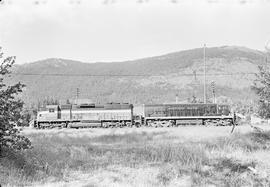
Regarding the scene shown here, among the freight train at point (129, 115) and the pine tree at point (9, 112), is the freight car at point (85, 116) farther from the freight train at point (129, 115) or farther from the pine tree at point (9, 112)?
the pine tree at point (9, 112)

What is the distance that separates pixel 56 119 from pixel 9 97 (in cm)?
3269

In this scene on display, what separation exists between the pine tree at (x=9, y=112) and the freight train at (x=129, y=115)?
31487 mm

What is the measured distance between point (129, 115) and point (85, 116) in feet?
17.7

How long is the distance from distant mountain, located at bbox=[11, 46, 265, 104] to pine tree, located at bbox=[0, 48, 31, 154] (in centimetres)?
9777

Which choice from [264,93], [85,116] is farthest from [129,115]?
[264,93]

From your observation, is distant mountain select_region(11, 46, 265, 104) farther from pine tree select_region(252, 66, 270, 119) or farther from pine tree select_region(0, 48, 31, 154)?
pine tree select_region(0, 48, 31, 154)

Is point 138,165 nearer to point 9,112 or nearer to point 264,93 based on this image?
point 9,112

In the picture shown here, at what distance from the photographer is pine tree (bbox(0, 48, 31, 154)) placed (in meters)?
9.70

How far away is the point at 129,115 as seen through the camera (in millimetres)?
42781

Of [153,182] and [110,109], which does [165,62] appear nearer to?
[110,109]

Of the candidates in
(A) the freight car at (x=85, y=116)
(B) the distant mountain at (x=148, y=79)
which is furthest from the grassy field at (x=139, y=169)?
(B) the distant mountain at (x=148, y=79)

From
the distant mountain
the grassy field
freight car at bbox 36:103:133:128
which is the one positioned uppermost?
the distant mountain

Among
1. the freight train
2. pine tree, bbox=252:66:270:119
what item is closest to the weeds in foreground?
pine tree, bbox=252:66:270:119

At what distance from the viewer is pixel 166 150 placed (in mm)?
14047
